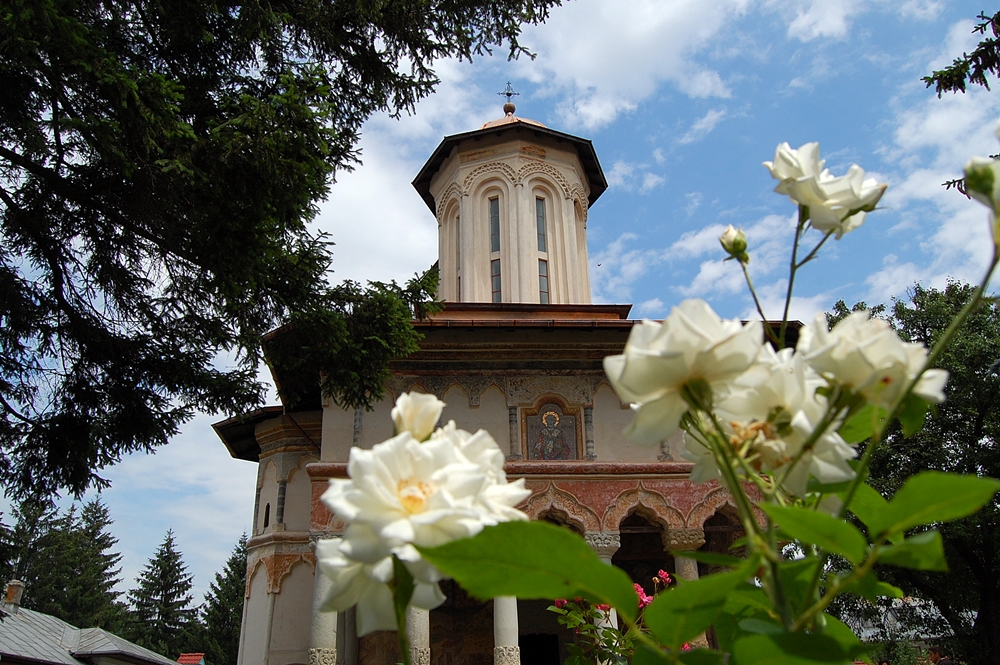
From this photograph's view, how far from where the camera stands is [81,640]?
2150 cm

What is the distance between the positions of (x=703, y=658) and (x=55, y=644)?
24.0m

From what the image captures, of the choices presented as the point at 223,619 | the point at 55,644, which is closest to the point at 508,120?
the point at 55,644

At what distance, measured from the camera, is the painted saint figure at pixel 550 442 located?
12031 mm

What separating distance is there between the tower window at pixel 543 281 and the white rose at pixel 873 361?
16.0 meters

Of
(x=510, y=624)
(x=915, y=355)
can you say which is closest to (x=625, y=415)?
(x=510, y=624)

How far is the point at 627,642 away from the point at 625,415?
872 cm

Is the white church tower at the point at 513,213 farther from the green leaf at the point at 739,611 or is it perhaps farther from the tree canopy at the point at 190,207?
the green leaf at the point at 739,611

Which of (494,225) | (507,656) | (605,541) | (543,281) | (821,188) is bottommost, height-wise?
(821,188)

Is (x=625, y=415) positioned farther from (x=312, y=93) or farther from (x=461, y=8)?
(x=312, y=93)

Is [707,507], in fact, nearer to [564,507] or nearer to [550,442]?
[564,507]

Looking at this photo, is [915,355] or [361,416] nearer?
[915,355]

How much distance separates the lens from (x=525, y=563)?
0.63 m

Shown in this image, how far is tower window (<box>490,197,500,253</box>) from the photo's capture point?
58.1 feet

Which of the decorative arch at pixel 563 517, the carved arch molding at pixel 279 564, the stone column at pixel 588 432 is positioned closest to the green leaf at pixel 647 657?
the decorative arch at pixel 563 517
